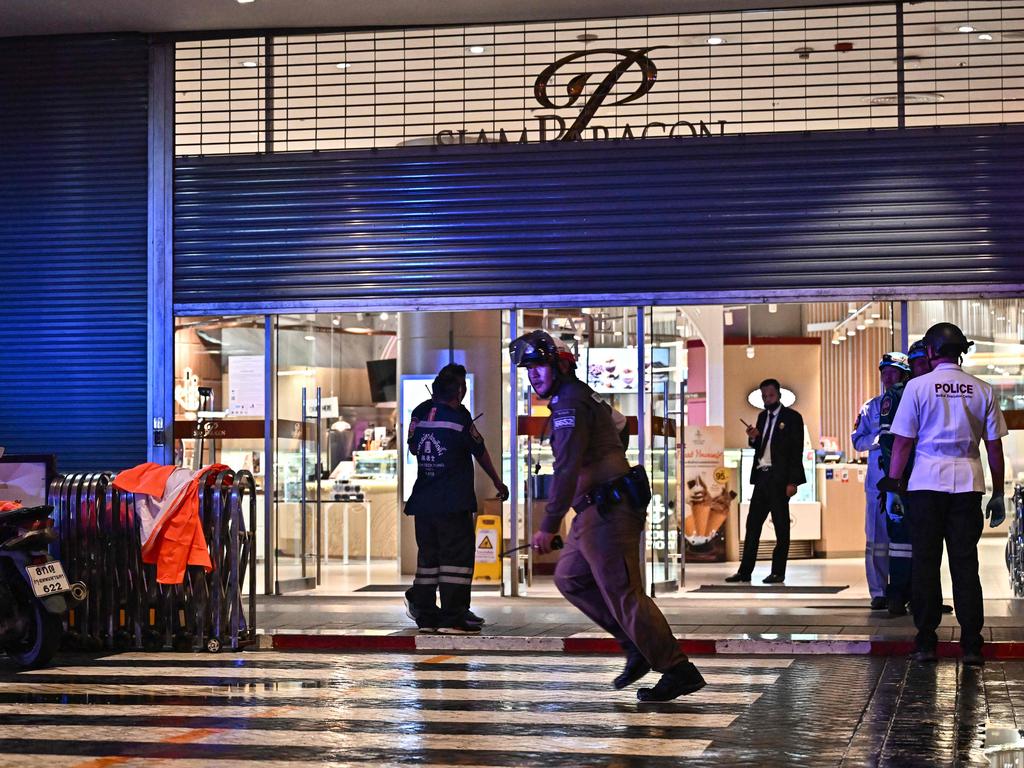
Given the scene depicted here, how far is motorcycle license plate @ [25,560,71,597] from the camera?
9.25 meters

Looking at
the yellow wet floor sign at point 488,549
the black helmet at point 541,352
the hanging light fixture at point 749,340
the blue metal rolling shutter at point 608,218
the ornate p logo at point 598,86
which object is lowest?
the yellow wet floor sign at point 488,549

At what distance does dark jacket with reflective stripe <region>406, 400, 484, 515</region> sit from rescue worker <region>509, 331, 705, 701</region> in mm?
2887

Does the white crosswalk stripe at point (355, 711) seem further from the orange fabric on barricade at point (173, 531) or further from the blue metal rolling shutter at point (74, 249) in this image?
the blue metal rolling shutter at point (74, 249)

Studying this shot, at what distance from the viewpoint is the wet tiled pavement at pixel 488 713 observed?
6.37 m

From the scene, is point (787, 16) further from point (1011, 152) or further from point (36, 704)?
point (36, 704)

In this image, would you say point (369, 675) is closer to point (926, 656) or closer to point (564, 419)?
point (564, 419)

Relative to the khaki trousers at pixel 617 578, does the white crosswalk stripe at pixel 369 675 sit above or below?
below

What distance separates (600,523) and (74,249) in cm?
865

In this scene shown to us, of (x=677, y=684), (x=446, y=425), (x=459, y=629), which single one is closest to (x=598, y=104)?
(x=446, y=425)

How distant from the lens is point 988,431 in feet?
30.3

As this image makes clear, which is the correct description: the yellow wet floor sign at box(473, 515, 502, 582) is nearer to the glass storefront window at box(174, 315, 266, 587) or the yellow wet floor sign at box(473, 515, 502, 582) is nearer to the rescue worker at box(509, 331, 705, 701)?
the glass storefront window at box(174, 315, 266, 587)

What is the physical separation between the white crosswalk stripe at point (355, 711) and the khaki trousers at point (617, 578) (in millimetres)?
331

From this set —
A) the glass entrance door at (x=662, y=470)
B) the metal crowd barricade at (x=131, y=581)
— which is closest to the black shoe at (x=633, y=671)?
the metal crowd barricade at (x=131, y=581)

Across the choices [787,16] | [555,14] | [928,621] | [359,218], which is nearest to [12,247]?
[359,218]
